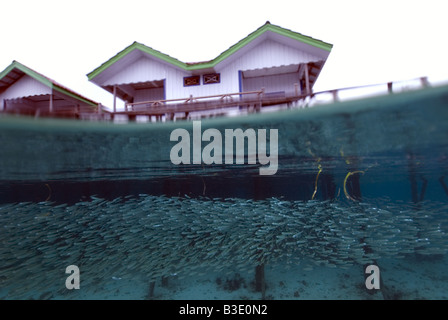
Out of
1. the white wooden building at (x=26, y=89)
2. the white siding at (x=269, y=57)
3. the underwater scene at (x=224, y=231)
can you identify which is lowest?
the underwater scene at (x=224, y=231)

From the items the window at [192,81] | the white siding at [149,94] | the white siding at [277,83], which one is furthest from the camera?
the white siding at [149,94]

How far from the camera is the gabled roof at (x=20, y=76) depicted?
9875mm

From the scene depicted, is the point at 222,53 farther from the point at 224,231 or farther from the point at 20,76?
the point at 20,76

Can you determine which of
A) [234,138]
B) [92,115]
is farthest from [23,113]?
[234,138]

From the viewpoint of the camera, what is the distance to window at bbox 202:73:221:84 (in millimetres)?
9680

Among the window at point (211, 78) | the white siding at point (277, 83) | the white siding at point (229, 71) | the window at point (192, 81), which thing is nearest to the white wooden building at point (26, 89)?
the white siding at point (229, 71)

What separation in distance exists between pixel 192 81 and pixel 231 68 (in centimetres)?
196

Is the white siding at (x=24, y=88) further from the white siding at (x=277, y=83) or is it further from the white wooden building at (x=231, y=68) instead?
the white siding at (x=277, y=83)

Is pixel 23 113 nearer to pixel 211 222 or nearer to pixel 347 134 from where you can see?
pixel 211 222

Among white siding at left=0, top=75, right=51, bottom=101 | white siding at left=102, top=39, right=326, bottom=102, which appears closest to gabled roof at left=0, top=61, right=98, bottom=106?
white siding at left=0, top=75, right=51, bottom=101

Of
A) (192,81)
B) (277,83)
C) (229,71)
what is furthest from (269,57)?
(192,81)

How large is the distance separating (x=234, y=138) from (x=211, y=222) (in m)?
3.60
